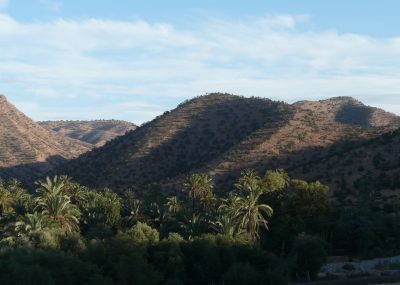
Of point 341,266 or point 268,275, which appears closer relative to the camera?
point 268,275

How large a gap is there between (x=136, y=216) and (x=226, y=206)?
14.0 metres

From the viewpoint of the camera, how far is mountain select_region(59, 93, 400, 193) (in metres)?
119

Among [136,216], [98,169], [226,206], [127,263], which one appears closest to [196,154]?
[98,169]

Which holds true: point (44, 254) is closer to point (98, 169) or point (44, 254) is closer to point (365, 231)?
point (365, 231)

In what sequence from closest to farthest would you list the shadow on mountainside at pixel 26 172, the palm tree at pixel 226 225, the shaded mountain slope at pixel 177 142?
the palm tree at pixel 226 225 < the shaded mountain slope at pixel 177 142 < the shadow on mountainside at pixel 26 172

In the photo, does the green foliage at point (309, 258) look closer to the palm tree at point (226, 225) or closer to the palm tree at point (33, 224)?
the palm tree at point (226, 225)

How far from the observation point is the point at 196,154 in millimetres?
135875

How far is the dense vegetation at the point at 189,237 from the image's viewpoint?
168 ft

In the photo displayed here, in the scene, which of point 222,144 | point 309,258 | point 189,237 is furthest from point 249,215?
point 222,144

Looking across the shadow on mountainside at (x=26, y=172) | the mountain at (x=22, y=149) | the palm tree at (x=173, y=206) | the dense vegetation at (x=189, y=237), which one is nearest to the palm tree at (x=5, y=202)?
the dense vegetation at (x=189, y=237)

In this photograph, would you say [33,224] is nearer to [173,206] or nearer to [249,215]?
[249,215]

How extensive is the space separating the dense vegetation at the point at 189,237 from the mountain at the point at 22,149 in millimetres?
69644

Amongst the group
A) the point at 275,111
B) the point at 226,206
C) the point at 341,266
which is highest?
the point at 275,111

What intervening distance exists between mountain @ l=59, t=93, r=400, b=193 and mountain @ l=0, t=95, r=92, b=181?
15.7m
